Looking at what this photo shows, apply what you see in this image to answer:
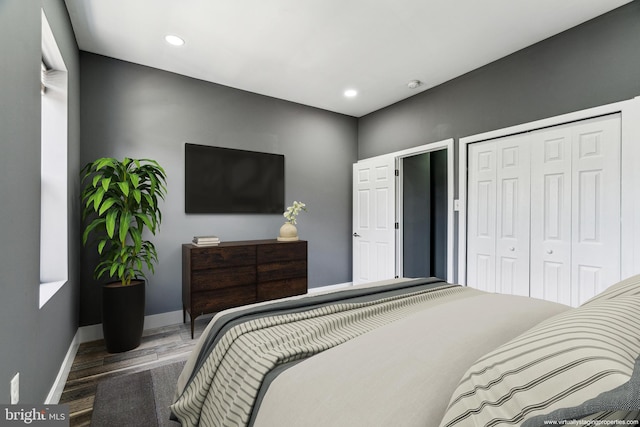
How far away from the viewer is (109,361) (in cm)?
239

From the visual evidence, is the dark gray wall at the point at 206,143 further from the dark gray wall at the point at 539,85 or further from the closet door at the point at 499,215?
the closet door at the point at 499,215

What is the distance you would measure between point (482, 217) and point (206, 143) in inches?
125

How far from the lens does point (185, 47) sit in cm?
280

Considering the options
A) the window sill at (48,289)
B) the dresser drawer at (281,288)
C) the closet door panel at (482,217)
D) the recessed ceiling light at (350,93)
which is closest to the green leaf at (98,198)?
the window sill at (48,289)

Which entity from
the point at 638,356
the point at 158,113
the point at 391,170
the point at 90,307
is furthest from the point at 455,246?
the point at 90,307

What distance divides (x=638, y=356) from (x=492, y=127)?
3.02 m

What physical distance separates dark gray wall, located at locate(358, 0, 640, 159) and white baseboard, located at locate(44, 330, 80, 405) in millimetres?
4014

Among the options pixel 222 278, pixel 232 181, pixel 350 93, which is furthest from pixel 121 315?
pixel 350 93

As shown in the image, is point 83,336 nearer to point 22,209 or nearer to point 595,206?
point 22,209

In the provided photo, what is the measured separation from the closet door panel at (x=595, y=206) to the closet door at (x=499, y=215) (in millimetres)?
374

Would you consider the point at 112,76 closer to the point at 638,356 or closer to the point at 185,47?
the point at 185,47

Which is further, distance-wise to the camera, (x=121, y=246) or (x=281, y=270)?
(x=281, y=270)

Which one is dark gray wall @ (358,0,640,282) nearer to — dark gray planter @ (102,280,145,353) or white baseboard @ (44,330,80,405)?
dark gray planter @ (102,280,145,353)

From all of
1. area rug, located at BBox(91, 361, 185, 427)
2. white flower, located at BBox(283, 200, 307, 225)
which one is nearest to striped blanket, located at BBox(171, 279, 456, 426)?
area rug, located at BBox(91, 361, 185, 427)
